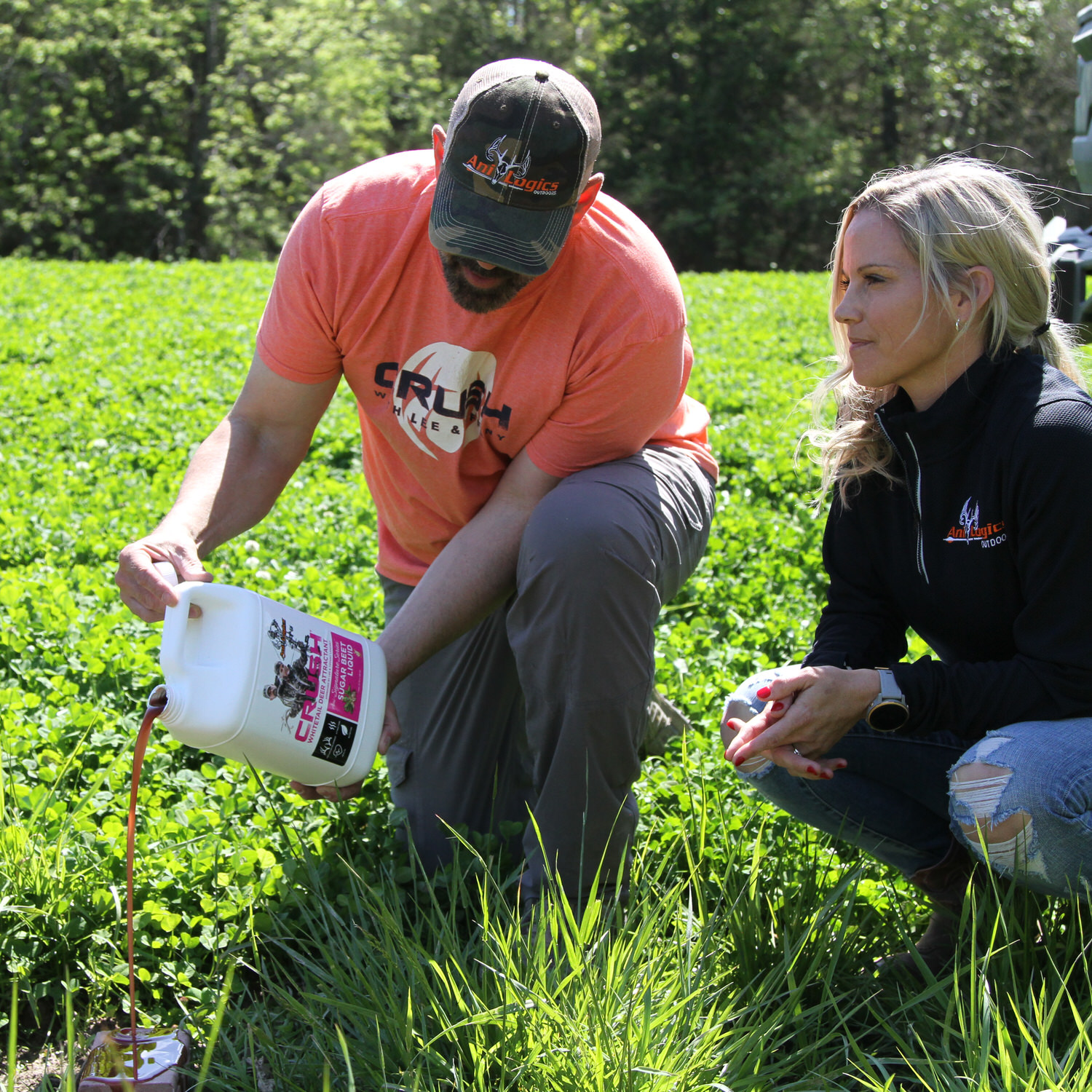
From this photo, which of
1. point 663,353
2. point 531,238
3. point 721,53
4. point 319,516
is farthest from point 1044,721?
point 721,53

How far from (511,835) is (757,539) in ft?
6.97

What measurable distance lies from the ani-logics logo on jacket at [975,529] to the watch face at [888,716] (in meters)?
0.32

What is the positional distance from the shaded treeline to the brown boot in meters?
23.0

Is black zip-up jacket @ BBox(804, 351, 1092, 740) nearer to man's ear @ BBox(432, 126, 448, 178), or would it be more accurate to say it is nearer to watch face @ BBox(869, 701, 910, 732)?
watch face @ BBox(869, 701, 910, 732)

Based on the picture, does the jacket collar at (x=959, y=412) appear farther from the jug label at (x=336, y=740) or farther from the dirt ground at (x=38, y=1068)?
the dirt ground at (x=38, y=1068)

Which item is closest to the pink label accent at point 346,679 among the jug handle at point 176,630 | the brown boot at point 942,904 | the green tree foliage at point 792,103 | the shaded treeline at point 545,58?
the jug handle at point 176,630

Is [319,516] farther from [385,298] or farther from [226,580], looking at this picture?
[385,298]

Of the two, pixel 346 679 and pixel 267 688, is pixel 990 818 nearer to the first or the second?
pixel 346 679

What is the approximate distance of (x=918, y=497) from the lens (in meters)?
2.21

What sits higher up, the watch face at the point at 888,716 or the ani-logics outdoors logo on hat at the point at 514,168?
the ani-logics outdoors logo on hat at the point at 514,168

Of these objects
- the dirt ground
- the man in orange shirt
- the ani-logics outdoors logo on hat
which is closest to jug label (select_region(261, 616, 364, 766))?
the man in orange shirt

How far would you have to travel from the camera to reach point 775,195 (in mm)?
26719

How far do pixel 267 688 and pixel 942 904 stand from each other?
4.36ft

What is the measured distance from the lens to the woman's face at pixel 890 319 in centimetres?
213
